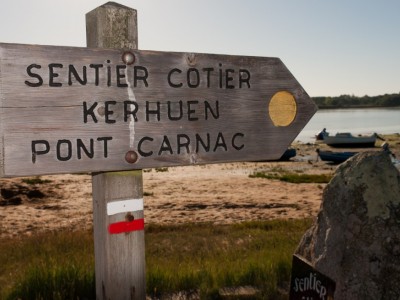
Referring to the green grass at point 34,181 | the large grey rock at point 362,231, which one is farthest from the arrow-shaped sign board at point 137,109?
the green grass at point 34,181

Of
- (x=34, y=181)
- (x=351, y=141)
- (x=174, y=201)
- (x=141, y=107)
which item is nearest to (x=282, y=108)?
(x=141, y=107)

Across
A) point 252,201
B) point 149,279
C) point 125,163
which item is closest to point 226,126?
point 125,163

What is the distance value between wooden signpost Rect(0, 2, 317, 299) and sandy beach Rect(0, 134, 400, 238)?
31.2 ft

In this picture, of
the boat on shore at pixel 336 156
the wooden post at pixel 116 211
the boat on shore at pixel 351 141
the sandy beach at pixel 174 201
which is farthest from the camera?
the boat on shore at pixel 351 141

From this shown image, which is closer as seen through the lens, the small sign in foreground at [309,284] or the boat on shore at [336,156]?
the small sign in foreground at [309,284]

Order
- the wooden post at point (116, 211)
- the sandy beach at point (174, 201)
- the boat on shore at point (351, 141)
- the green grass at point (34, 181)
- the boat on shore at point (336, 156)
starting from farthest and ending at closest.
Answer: the boat on shore at point (351, 141) < the boat on shore at point (336, 156) < the green grass at point (34, 181) < the sandy beach at point (174, 201) < the wooden post at point (116, 211)

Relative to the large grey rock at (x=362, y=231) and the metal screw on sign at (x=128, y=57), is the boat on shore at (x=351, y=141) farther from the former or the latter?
the metal screw on sign at (x=128, y=57)

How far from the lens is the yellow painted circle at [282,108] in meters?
2.30

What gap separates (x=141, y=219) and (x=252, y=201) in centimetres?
1341

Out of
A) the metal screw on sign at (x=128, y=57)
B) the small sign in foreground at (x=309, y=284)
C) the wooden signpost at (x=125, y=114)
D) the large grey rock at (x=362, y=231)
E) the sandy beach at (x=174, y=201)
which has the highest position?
the metal screw on sign at (x=128, y=57)

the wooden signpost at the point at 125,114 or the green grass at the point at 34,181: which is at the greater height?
the wooden signpost at the point at 125,114

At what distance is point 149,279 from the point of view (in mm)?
3900

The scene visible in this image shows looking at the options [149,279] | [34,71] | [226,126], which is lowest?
[149,279]

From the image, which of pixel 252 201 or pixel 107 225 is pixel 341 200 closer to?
pixel 107 225
